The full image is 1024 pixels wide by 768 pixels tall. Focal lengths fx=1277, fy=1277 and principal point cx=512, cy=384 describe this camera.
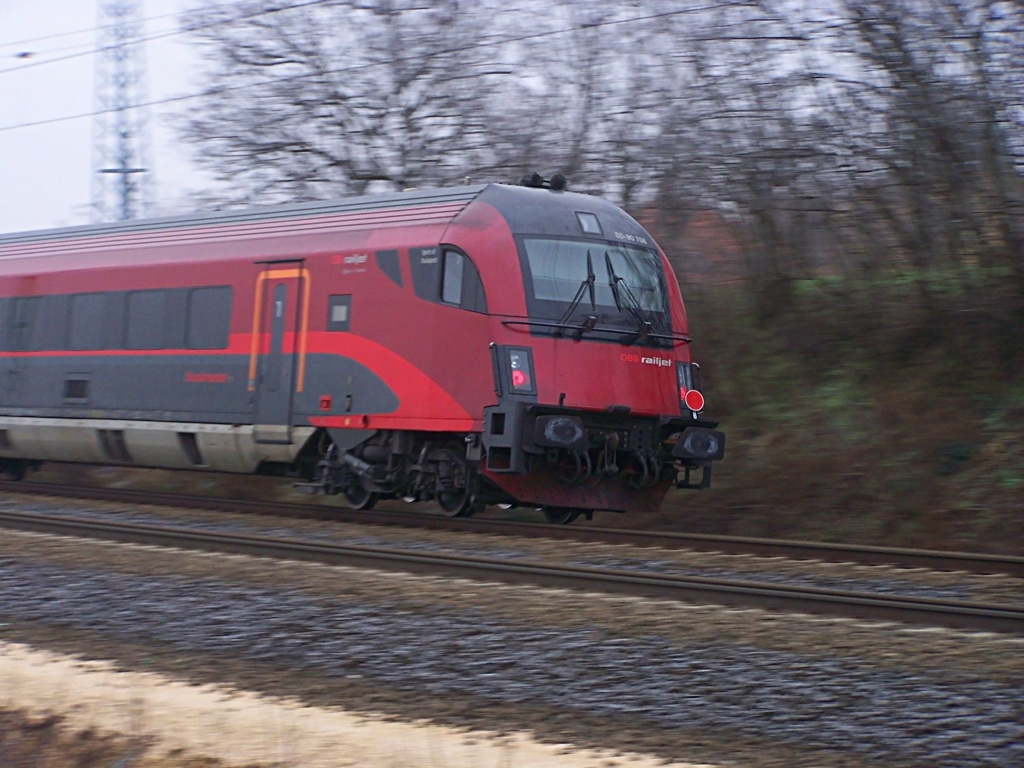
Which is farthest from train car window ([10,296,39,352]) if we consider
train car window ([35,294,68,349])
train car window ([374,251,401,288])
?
train car window ([374,251,401,288])

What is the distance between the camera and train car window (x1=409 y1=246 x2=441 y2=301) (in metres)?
12.1

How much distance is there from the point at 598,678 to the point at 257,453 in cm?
848

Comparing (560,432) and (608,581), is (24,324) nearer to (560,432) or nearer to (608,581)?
(560,432)

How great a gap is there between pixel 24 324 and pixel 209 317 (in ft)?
12.8

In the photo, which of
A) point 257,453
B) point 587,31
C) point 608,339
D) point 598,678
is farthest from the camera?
point 587,31

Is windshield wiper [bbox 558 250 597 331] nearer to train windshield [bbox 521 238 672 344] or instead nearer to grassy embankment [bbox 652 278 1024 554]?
train windshield [bbox 521 238 672 344]

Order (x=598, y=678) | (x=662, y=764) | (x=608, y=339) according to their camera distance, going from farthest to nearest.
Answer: (x=608, y=339) < (x=598, y=678) < (x=662, y=764)

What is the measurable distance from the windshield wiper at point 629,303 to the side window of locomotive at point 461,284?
4.86ft

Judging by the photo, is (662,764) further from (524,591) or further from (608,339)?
(608,339)

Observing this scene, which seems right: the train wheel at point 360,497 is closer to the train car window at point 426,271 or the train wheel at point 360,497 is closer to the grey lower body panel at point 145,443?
the grey lower body panel at point 145,443

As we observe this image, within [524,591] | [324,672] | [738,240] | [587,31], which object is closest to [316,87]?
[587,31]

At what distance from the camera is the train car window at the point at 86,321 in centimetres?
1573

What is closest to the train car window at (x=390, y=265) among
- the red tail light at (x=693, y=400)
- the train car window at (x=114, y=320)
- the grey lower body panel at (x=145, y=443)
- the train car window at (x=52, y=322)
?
the grey lower body panel at (x=145, y=443)

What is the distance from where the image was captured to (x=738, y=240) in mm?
16875
